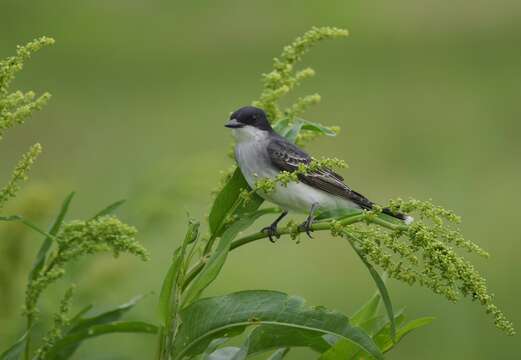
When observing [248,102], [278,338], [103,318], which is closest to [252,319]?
[278,338]

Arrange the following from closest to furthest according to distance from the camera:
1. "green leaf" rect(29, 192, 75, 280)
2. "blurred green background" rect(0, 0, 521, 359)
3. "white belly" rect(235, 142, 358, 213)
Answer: "green leaf" rect(29, 192, 75, 280)
"white belly" rect(235, 142, 358, 213)
"blurred green background" rect(0, 0, 521, 359)

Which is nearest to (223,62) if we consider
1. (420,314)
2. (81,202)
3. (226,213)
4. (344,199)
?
(81,202)

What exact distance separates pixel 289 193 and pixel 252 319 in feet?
4.95

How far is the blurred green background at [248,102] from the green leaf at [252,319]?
57 centimetres

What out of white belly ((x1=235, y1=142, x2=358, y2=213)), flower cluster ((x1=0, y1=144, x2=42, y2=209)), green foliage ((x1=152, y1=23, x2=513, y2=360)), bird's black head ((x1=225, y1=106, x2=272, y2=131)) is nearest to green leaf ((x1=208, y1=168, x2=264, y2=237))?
green foliage ((x1=152, y1=23, x2=513, y2=360))

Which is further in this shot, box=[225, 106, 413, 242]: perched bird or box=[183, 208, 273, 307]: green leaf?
box=[225, 106, 413, 242]: perched bird

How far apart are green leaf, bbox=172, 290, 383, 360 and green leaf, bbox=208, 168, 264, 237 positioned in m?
0.23

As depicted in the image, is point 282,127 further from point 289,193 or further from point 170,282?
point 289,193

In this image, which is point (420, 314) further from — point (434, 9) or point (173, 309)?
point (434, 9)

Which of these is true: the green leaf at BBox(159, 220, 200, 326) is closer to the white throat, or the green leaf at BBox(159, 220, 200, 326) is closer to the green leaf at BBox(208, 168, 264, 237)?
the green leaf at BBox(208, 168, 264, 237)

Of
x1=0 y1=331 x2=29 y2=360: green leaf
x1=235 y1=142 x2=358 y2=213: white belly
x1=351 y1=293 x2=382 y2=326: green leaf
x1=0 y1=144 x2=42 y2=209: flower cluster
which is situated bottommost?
x1=0 y1=331 x2=29 y2=360: green leaf

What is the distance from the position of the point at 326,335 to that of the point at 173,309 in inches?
11.4

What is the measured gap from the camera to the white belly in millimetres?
3504

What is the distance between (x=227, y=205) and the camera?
2.38 metres
